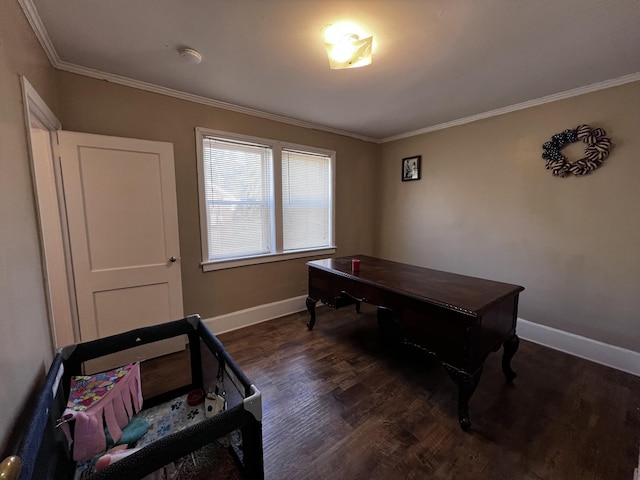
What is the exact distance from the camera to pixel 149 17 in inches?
59.5

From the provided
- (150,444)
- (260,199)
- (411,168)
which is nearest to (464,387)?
(150,444)

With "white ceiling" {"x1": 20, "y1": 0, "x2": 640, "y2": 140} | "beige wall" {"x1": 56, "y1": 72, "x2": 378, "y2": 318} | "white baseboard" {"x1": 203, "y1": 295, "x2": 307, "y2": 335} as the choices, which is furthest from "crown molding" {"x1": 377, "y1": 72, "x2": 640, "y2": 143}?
"white baseboard" {"x1": 203, "y1": 295, "x2": 307, "y2": 335}

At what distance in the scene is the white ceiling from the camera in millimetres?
1439

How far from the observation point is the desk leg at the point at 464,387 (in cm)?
161

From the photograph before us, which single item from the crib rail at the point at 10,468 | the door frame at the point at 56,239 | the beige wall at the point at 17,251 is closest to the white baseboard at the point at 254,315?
the door frame at the point at 56,239

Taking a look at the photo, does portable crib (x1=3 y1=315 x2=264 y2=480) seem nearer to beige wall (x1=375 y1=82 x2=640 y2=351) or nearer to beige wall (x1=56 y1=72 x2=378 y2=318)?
beige wall (x1=56 y1=72 x2=378 y2=318)

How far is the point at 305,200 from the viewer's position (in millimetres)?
3543

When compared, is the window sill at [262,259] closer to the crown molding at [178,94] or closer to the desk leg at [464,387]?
the crown molding at [178,94]

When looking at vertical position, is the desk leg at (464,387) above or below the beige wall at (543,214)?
below

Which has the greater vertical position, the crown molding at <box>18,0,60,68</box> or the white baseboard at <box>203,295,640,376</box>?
the crown molding at <box>18,0,60,68</box>

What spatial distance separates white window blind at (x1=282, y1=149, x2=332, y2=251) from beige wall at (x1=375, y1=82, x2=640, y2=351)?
4.21ft

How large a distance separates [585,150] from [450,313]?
2105 millimetres

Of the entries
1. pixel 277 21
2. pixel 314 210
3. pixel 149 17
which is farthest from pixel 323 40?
pixel 314 210

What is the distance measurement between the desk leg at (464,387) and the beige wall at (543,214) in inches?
66.2
